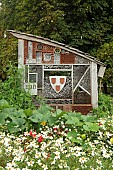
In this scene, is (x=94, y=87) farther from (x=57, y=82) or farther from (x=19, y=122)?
(x=19, y=122)

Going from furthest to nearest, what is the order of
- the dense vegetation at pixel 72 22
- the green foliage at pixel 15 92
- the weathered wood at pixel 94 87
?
the dense vegetation at pixel 72 22 < the weathered wood at pixel 94 87 < the green foliage at pixel 15 92

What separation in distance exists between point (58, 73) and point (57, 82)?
0.95 feet

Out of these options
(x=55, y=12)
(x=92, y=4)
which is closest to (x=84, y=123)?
(x=55, y=12)

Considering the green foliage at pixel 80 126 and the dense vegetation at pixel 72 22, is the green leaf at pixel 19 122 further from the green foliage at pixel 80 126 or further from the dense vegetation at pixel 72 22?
the dense vegetation at pixel 72 22

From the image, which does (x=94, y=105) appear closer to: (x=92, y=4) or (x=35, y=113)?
(x=35, y=113)

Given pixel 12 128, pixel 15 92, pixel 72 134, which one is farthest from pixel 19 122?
pixel 15 92

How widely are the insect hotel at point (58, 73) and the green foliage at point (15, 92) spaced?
322 millimetres

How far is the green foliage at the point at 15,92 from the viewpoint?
25.8ft

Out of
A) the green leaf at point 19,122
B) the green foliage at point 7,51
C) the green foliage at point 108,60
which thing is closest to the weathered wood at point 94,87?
the green foliage at point 108,60

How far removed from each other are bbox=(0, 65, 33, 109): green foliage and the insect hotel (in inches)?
12.7

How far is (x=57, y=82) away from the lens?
853 centimetres

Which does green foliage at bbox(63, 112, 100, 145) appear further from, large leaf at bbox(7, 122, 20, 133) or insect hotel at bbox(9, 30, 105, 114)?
insect hotel at bbox(9, 30, 105, 114)

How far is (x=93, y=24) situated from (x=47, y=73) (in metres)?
7.79

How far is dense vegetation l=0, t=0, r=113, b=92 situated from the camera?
48.9ft
